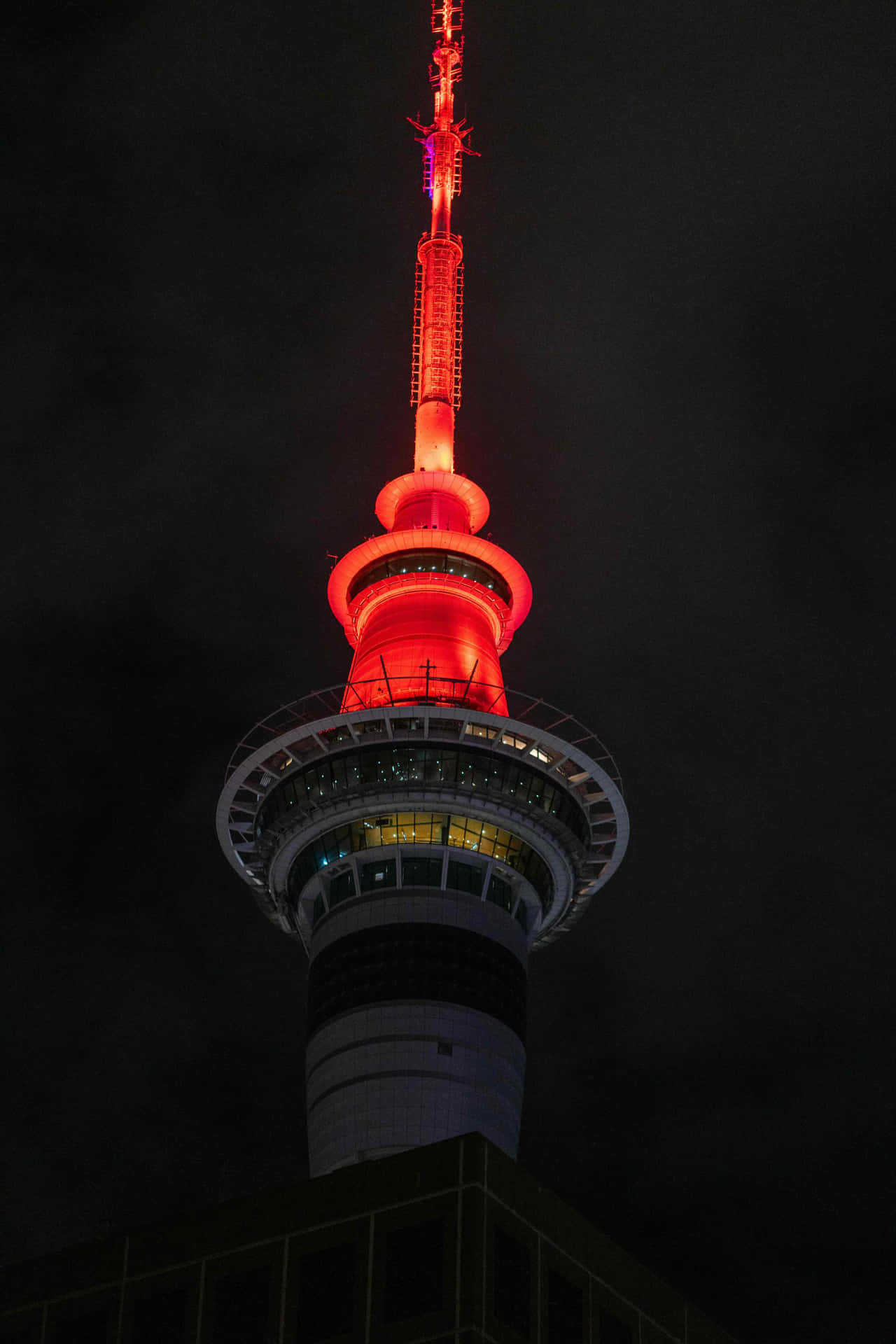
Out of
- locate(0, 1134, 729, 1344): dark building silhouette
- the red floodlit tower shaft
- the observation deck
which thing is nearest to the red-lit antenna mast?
the red floodlit tower shaft

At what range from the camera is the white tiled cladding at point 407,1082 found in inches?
4087

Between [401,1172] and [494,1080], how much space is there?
43.2m

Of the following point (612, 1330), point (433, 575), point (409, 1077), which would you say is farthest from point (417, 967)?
point (612, 1330)

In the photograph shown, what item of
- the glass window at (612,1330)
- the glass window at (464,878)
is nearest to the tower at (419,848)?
the glass window at (464,878)

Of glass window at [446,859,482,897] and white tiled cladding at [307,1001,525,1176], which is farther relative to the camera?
glass window at [446,859,482,897]

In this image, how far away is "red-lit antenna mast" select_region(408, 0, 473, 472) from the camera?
148 m

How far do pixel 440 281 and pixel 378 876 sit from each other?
6100 cm

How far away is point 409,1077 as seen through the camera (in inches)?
4139

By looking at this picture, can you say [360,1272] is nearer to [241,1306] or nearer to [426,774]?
[241,1306]

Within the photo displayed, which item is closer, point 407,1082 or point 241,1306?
point 241,1306

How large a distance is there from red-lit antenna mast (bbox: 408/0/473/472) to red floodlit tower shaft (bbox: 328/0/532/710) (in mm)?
132

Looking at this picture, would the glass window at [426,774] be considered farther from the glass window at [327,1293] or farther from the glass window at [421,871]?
the glass window at [327,1293]

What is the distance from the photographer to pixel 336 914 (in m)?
115

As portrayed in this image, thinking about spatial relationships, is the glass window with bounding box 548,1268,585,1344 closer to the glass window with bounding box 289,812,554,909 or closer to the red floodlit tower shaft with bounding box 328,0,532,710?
the glass window with bounding box 289,812,554,909
